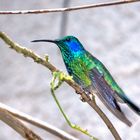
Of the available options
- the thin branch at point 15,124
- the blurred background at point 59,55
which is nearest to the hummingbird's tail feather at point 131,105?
the thin branch at point 15,124

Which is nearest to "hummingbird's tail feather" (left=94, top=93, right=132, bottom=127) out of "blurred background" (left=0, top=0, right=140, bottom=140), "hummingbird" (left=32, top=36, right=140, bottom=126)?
"hummingbird" (left=32, top=36, right=140, bottom=126)

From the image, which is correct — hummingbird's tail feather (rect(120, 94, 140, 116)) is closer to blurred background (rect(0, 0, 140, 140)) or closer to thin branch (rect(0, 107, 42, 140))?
thin branch (rect(0, 107, 42, 140))

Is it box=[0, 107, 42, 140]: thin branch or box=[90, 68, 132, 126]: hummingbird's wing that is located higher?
box=[90, 68, 132, 126]: hummingbird's wing

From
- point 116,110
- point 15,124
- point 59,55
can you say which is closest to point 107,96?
point 116,110

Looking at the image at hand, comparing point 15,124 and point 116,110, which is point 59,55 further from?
point 116,110

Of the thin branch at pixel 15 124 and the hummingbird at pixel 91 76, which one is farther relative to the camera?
the thin branch at pixel 15 124

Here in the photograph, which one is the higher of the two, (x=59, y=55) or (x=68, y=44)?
(x=68, y=44)

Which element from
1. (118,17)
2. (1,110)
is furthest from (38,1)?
(1,110)

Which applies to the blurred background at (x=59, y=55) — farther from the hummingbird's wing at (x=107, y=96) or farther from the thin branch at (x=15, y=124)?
the hummingbird's wing at (x=107, y=96)

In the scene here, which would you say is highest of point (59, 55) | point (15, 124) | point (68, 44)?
point (68, 44)
